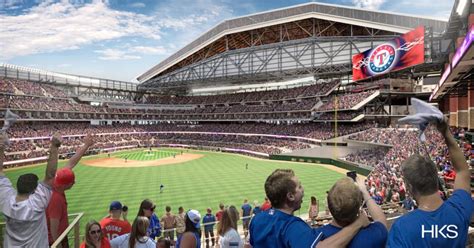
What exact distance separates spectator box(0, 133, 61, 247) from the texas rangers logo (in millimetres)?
43802

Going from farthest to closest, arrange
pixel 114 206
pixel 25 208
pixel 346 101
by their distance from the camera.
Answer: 1. pixel 346 101
2. pixel 114 206
3. pixel 25 208

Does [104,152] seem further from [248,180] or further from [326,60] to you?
[326,60]

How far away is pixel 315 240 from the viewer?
257cm

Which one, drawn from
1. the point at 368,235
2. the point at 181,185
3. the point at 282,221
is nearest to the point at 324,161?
the point at 181,185

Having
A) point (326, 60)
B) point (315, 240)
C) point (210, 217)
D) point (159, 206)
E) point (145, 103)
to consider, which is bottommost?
point (159, 206)

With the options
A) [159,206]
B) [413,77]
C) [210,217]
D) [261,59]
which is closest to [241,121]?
[261,59]

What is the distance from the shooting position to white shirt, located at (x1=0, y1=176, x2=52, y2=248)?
3512 mm

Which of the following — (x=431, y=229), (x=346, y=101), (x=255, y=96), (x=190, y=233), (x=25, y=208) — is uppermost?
(x=255, y=96)

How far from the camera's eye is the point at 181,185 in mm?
30078

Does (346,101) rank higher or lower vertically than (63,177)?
higher

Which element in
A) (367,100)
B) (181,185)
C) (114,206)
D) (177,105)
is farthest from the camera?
(177,105)

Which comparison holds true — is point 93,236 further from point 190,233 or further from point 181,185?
point 181,185

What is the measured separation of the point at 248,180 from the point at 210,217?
18993mm

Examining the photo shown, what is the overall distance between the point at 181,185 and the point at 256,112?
131 ft
